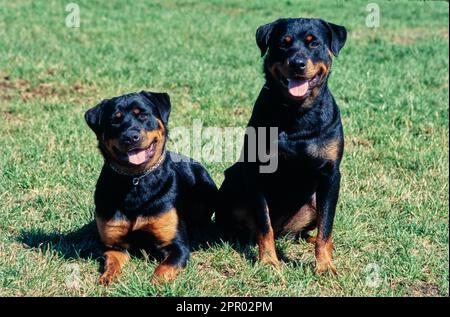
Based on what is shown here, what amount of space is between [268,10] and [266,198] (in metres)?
11.3

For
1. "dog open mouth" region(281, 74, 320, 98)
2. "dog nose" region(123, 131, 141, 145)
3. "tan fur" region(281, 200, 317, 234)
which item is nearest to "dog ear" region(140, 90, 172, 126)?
"dog nose" region(123, 131, 141, 145)

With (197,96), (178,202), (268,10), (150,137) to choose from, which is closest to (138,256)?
(178,202)

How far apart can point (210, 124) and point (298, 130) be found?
10.5 ft

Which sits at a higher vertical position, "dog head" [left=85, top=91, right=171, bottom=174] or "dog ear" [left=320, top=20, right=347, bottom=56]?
"dog ear" [left=320, top=20, right=347, bottom=56]

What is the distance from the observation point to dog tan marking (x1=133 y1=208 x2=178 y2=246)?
4016 millimetres

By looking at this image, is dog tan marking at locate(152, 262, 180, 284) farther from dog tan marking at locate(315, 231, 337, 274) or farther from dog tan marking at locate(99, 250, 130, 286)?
dog tan marking at locate(315, 231, 337, 274)

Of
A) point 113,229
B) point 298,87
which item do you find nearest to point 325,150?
point 298,87

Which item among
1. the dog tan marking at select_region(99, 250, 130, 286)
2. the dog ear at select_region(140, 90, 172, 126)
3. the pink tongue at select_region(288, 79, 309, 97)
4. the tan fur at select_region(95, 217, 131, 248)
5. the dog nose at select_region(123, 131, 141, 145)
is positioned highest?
the pink tongue at select_region(288, 79, 309, 97)

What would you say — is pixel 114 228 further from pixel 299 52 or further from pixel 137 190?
pixel 299 52

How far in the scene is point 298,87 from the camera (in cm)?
385

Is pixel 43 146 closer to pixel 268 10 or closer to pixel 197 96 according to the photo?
pixel 197 96

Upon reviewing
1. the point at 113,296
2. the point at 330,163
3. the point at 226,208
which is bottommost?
the point at 113,296

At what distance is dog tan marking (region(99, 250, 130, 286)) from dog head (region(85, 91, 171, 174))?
56cm

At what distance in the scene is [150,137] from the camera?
3938 millimetres
